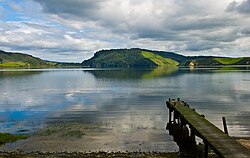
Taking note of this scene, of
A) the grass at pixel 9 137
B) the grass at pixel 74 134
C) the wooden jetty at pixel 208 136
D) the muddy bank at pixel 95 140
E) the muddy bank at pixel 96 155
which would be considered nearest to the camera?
the wooden jetty at pixel 208 136

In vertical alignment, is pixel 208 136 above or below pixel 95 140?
above

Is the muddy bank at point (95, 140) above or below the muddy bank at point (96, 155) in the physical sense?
below

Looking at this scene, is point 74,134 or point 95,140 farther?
point 74,134

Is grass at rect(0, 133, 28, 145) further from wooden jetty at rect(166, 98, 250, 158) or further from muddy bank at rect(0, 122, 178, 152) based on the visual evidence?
wooden jetty at rect(166, 98, 250, 158)

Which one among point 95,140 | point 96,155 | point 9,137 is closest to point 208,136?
point 96,155

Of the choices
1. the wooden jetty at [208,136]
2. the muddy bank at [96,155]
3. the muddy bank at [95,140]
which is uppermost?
the wooden jetty at [208,136]

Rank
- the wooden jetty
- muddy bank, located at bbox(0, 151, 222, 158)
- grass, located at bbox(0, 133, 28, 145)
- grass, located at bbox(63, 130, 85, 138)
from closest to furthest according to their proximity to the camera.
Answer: the wooden jetty
muddy bank, located at bbox(0, 151, 222, 158)
grass, located at bbox(0, 133, 28, 145)
grass, located at bbox(63, 130, 85, 138)

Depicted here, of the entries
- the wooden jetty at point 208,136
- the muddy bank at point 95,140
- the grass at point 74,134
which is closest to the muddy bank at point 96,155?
the muddy bank at point 95,140

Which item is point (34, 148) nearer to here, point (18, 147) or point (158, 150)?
point (18, 147)

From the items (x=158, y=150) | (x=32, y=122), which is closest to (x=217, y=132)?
(x=158, y=150)

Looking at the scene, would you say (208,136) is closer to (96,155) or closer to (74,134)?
(96,155)

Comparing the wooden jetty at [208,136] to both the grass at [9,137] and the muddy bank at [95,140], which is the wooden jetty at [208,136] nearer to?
the muddy bank at [95,140]

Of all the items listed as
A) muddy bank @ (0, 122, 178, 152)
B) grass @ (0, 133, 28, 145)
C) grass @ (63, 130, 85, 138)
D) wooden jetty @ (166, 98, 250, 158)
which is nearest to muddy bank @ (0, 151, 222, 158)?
muddy bank @ (0, 122, 178, 152)

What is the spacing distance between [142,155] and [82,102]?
36.6m
